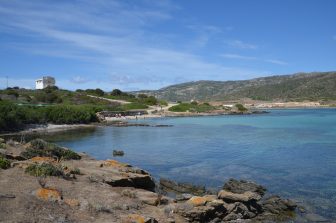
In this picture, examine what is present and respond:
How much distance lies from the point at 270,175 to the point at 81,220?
20.5 metres

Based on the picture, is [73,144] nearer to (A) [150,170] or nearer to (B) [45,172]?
(A) [150,170]

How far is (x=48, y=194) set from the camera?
62.3ft

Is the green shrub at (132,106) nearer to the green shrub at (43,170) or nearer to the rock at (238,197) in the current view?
the green shrub at (43,170)

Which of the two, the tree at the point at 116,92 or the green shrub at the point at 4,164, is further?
the tree at the point at 116,92

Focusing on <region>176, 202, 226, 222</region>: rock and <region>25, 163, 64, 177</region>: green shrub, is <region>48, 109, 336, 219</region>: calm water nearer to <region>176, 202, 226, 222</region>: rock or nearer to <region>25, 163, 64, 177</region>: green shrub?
<region>176, 202, 226, 222</region>: rock

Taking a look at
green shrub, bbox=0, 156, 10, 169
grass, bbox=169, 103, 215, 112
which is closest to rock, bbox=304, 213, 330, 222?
green shrub, bbox=0, 156, 10, 169

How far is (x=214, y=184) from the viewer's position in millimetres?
30422

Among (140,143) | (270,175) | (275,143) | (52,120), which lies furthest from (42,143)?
(52,120)

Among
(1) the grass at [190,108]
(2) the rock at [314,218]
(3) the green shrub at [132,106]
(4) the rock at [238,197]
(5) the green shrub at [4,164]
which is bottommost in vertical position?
(2) the rock at [314,218]

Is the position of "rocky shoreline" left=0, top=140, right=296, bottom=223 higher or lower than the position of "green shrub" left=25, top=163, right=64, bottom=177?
lower

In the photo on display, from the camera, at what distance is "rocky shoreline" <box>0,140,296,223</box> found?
17422mm

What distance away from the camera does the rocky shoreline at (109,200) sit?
17.4m

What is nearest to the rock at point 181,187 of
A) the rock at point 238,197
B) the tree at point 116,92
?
the rock at point 238,197

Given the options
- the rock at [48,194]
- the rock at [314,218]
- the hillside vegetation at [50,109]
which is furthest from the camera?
the hillside vegetation at [50,109]
